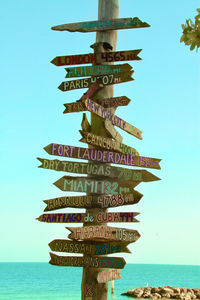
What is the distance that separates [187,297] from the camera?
122 ft

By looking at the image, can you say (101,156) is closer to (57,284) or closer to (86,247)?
(86,247)

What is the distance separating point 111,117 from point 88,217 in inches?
77.6

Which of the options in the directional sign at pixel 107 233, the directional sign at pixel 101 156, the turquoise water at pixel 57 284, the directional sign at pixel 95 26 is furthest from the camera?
the turquoise water at pixel 57 284

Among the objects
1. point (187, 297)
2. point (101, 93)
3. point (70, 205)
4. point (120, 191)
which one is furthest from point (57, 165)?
point (187, 297)

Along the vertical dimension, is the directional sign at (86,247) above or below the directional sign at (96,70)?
below

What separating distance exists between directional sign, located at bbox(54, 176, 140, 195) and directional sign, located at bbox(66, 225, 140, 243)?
0.66 metres

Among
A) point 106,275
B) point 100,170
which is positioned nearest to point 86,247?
point 106,275

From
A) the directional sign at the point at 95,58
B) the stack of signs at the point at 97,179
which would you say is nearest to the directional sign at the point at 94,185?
the stack of signs at the point at 97,179

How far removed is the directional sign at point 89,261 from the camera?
7203 millimetres

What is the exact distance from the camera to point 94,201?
24.4ft

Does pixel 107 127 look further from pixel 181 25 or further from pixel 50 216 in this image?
pixel 181 25

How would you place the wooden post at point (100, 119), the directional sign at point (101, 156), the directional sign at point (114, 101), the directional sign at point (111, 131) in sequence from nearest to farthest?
the directional sign at point (101, 156) → the wooden post at point (100, 119) → the directional sign at point (111, 131) → the directional sign at point (114, 101)

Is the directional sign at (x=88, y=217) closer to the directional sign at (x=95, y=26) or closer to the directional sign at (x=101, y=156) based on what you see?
the directional sign at (x=101, y=156)

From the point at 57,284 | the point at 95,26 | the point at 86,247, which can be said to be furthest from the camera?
the point at 57,284
